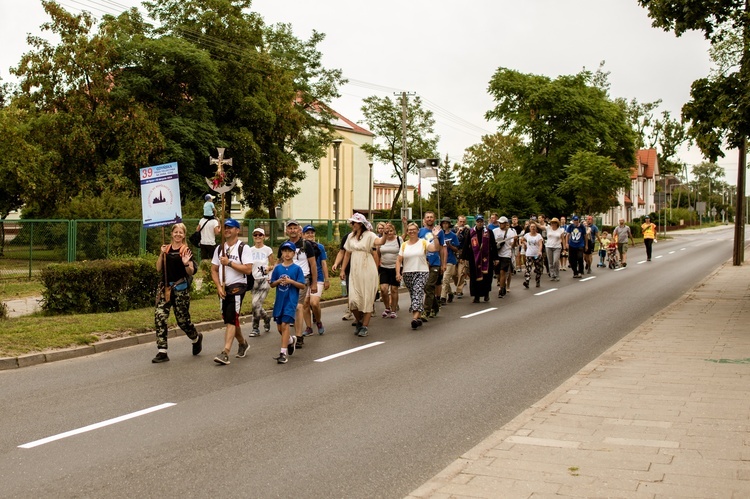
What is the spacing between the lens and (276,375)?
925cm

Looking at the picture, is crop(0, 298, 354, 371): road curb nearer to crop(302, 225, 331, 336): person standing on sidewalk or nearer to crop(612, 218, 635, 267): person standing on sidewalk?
crop(302, 225, 331, 336): person standing on sidewalk

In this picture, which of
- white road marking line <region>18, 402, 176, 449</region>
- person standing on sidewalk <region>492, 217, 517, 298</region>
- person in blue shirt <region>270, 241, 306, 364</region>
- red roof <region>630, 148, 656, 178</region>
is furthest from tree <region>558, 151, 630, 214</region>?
red roof <region>630, 148, 656, 178</region>

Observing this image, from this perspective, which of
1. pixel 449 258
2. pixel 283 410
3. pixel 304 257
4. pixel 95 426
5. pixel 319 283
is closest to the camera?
pixel 95 426

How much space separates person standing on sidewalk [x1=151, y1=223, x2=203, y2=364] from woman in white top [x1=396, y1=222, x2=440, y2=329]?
13.4ft

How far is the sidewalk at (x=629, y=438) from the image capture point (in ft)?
16.0

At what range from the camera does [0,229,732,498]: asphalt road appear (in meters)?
5.40

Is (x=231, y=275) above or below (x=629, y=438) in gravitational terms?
above

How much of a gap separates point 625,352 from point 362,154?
252 feet

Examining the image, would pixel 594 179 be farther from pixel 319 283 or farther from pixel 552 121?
pixel 319 283

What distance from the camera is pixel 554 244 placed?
882 inches

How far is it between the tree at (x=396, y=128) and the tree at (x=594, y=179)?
24354 millimetres

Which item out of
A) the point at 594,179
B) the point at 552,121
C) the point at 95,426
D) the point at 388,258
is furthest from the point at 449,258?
the point at 552,121

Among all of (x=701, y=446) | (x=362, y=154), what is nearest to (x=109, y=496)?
(x=701, y=446)

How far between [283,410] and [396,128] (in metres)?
64.1
